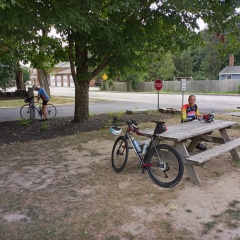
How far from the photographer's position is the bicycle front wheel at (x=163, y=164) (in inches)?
168

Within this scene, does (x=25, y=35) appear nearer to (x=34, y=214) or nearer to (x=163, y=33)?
(x=34, y=214)

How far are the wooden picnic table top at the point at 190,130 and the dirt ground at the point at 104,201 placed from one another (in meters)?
0.68

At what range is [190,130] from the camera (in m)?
5.14

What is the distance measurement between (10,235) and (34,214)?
0.48m

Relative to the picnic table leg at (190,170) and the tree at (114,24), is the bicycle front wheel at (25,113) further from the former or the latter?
the picnic table leg at (190,170)

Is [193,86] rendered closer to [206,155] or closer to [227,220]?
[206,155]

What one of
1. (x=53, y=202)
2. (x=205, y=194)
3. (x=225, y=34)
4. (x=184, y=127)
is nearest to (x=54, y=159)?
(x=53, y=202)

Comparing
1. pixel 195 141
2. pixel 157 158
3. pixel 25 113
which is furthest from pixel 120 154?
pixel 25 113

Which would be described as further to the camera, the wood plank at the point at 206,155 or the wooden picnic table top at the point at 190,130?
the wooden picnic table top at the point at 190,130

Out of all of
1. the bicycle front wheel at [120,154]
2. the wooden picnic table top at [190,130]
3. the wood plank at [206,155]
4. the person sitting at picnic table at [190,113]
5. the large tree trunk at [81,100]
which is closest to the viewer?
the wood plank at [206,155]

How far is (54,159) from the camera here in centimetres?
599

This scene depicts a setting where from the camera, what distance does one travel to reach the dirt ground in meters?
3.16

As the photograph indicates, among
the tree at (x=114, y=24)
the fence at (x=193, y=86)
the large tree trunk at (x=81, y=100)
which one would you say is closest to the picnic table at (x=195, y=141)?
the tree at (x=114, y=24)

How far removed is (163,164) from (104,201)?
1046mm
